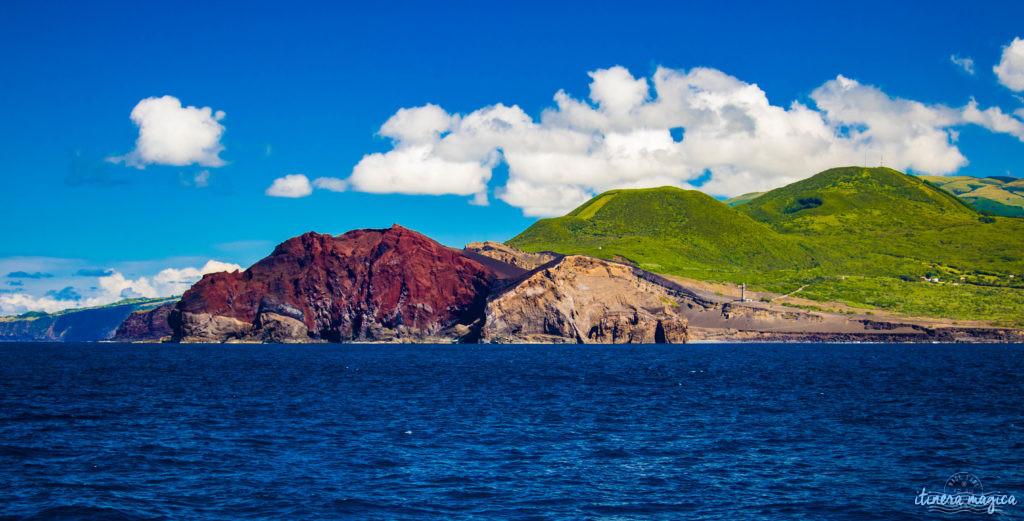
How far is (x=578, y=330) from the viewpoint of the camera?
191 meters

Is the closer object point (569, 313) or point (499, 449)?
point (499, 449)

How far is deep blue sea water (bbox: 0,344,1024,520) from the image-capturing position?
3014 cm

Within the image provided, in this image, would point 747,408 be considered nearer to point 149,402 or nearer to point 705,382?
point 705,382

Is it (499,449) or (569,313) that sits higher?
(569,313)

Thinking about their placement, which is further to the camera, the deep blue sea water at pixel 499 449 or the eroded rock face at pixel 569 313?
the eroded rock face at pixel 569 313

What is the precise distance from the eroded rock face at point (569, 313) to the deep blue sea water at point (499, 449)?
11025cm

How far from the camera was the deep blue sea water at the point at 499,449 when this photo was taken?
3014 centimetres

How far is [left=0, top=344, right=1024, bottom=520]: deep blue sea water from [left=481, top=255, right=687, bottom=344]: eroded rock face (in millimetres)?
110249

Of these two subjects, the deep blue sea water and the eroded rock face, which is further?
the eroded rock face

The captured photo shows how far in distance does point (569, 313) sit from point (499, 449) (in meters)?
149

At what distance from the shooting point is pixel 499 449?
40906 millimetres

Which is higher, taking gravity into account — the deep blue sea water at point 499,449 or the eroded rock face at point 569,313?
the eroded rock face at point 569,313

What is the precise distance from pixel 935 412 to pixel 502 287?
145m

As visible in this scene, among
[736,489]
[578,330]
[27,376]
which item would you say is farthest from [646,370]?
[578,330]
